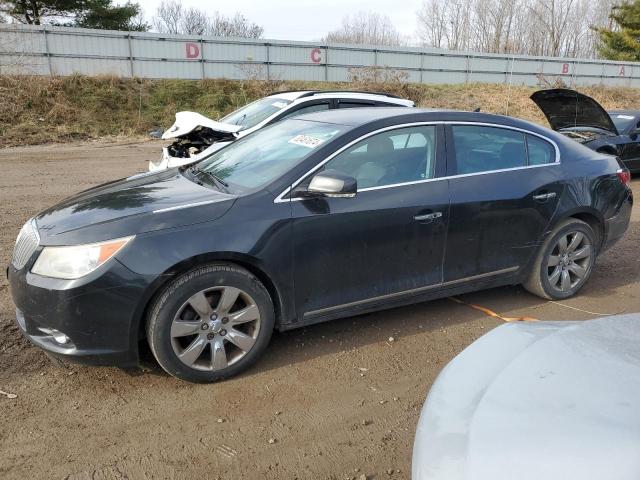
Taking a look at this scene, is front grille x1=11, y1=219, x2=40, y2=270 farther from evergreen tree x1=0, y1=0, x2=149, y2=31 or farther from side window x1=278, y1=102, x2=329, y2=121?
evergreen tree x1=0, y1=0, x2=149, y2=31

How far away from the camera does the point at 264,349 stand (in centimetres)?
366

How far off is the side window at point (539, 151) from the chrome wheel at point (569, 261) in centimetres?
67

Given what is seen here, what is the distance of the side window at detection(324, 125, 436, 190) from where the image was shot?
3844 mm

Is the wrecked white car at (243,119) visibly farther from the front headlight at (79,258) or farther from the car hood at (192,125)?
the front headlight at (79,258)

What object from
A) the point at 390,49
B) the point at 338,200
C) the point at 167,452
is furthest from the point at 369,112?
the point at 390,49

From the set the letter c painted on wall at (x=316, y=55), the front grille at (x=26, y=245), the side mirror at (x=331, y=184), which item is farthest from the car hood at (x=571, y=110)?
the letter c painted on wall at (x=316, y=55)

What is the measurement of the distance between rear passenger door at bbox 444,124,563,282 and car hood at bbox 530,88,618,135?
5272mm

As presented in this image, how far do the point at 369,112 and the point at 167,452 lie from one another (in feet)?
9.40

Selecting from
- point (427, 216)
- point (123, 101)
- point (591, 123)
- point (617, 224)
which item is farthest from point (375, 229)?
point (123, 101)

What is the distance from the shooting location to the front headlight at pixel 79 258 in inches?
122

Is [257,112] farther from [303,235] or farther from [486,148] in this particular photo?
[303,235]

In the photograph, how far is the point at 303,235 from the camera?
3559 millimetres

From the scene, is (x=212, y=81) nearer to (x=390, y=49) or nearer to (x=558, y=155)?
(x=390, y=49)

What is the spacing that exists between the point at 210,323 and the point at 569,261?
323 cm
